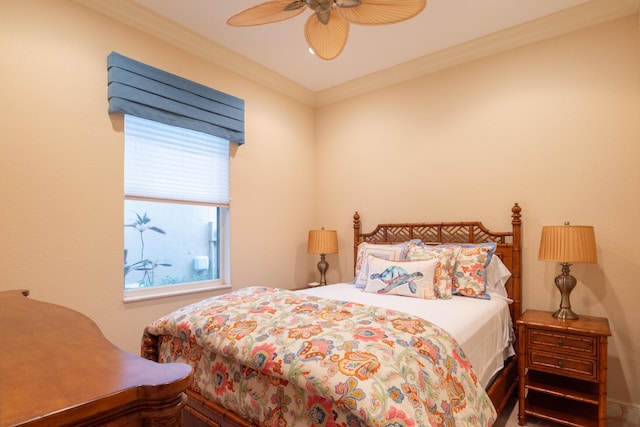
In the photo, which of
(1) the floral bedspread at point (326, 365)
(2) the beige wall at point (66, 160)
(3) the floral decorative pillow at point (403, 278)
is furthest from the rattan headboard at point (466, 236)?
(2) the beige wall at point (66, 160)

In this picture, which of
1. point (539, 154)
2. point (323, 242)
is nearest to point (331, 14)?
point (539, 154)

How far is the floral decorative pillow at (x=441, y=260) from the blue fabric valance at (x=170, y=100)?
187 centimetres

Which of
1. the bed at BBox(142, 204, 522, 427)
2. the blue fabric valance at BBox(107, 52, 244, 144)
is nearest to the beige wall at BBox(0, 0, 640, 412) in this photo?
the blue fabric valance at BBox(107, 52, 244, 144)

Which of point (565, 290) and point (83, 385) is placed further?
point (565, 290)

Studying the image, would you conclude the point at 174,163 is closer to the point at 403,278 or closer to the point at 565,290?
the point at 403,278

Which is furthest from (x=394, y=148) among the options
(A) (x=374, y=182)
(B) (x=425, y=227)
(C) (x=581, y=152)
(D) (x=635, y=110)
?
(D) (x=635, y=110)

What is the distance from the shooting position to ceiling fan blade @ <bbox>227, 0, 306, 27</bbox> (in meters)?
1.85

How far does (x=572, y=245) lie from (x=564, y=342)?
0.61 meters

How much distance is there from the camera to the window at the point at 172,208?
2.61 m

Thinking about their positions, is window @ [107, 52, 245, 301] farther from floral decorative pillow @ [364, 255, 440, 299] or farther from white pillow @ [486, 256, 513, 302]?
white pillow @ [486, 256, 513, 302]

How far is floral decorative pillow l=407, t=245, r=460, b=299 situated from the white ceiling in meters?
1.74

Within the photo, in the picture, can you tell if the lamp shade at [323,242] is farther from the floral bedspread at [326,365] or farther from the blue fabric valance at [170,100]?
the floral bedspread at [326,365]

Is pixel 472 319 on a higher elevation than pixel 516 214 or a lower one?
lower

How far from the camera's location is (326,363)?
1235 millimetres
